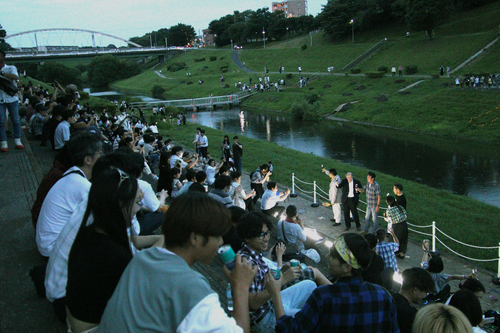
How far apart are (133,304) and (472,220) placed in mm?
12820

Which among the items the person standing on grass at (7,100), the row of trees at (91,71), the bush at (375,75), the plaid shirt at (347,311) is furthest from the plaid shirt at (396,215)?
the row of trees at (91,71)

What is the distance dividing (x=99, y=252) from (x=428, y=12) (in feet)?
185

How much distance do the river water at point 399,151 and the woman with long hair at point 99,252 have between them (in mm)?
14195

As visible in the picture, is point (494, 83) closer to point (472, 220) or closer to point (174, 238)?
point (472, 220)

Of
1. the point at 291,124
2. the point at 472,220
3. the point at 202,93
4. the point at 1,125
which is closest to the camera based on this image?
the point at 1,125

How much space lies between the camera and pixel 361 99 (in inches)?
1494

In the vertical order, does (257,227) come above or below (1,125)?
below

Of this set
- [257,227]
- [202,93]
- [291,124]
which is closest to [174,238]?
[257,227]

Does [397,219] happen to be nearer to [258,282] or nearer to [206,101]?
[258,282]

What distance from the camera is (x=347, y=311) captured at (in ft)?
8.25

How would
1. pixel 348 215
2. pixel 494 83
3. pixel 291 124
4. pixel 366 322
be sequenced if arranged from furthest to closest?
pixel 291 124 < pixel 494 83 < pixel 348 215 < pixel 366 322

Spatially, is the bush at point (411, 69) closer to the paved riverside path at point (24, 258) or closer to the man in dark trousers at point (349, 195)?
the man in dark trousers at point (349, 195)

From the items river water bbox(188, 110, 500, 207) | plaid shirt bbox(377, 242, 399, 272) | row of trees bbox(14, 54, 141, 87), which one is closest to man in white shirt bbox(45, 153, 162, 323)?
plaid shirt bbox(377, 242, 399, 272)

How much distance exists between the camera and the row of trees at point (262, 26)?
9049 centimetres
